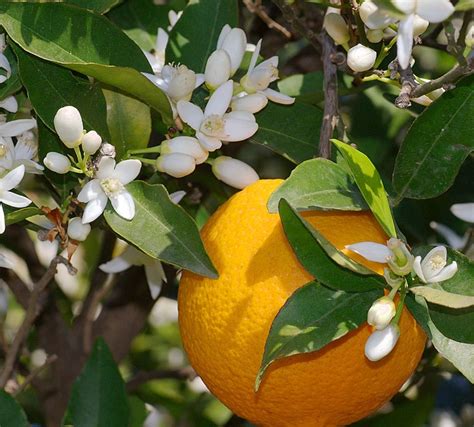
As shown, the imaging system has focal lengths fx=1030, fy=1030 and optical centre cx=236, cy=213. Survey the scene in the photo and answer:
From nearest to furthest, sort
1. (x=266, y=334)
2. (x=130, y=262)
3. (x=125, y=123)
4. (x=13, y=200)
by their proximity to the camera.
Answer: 1. (x=266, y=334)
2. (x=13, y=200)
3. (x=125, y=123)
4. (x=130, y=262)

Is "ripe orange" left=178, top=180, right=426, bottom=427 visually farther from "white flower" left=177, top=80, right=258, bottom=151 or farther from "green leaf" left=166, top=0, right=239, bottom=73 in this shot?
"green leaf" left=166, top=0, right=239, bottom=73

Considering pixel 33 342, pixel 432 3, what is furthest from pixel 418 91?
pixel 33 342

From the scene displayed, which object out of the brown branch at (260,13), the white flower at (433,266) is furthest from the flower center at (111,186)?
the brown branch at (260,13)

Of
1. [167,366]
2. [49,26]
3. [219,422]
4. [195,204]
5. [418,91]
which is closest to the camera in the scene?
[418,91]

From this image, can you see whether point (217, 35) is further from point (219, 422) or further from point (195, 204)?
point (219, 422)

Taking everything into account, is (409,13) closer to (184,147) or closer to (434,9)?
(434,9)

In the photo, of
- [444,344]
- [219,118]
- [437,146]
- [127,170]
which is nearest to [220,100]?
[219,118]
